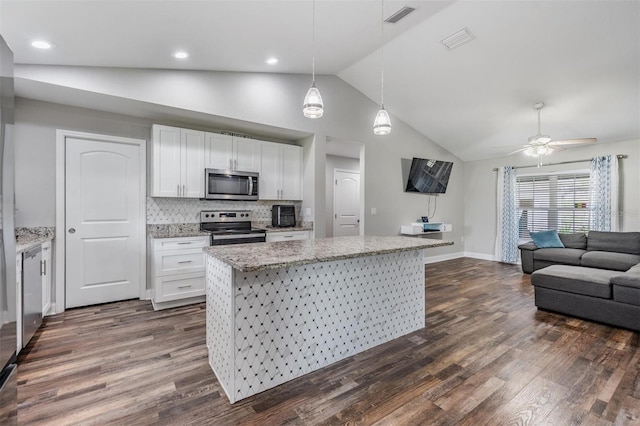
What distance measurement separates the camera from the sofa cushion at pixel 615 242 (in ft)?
15.3

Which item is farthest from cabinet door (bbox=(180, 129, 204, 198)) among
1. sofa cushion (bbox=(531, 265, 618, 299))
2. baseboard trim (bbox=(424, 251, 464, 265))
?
baseboard trim (bbox=(424, 251, 464, 265))

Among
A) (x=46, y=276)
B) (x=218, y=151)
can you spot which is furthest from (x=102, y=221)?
(x=218, y=151)

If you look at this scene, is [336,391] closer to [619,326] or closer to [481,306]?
[481,306]

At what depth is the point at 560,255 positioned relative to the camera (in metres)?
4.96

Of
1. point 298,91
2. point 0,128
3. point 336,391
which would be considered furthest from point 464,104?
point 0,128

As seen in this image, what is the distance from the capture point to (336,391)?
197cm

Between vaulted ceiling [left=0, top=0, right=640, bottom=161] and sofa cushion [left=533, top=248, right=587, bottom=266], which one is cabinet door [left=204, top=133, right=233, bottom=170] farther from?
sofa cushion [left=533, top=248, right=587, bottom=266]

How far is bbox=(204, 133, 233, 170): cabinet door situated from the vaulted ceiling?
900mm

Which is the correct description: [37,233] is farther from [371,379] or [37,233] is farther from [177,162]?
[371,379]

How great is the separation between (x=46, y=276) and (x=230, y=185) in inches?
87.6

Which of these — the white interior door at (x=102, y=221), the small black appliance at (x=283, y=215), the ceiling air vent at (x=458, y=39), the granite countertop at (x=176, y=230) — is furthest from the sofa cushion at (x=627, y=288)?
the white interior door at (x=102, y=221)

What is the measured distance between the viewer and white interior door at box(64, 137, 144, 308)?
3445 millimetres

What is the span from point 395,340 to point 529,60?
3861 millimetres

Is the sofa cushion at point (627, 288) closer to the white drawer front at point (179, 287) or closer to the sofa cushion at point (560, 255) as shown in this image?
the sofa cushion at point (560, 255)
